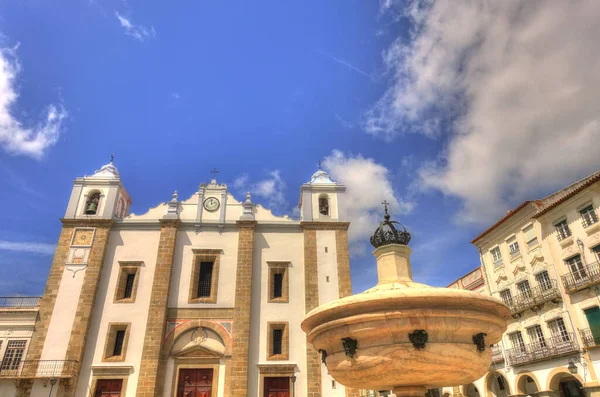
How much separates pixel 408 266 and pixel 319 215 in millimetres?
14157

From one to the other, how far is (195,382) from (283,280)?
590 centimetres

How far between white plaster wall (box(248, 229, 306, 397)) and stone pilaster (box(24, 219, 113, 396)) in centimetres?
740

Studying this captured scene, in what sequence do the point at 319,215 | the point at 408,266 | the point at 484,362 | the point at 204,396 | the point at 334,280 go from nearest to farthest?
the point at 484,362 < the point at 408,266 < the point at 204,396 < the point at 334,280 < the point at 319,215

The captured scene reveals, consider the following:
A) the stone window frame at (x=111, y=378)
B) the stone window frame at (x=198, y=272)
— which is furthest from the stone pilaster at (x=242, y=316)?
the stone window frame at (x=111, y=378)

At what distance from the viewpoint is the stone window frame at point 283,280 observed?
19906 mm

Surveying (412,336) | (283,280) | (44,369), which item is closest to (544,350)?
(283,280)

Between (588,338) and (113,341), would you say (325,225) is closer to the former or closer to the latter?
(113,341)

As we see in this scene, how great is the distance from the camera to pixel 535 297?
20672 millimetres

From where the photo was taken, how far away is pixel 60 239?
68.5 ft

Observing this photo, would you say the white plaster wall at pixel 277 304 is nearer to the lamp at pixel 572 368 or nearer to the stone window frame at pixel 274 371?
the stone window frame at pixel 274 371

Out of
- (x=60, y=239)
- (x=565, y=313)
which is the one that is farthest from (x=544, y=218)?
(x=60, y=239)

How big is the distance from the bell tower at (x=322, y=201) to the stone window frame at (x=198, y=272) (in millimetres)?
4923

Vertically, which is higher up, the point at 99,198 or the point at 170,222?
the point at 99,198

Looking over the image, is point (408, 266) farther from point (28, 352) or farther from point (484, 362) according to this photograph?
point (28, 352)
